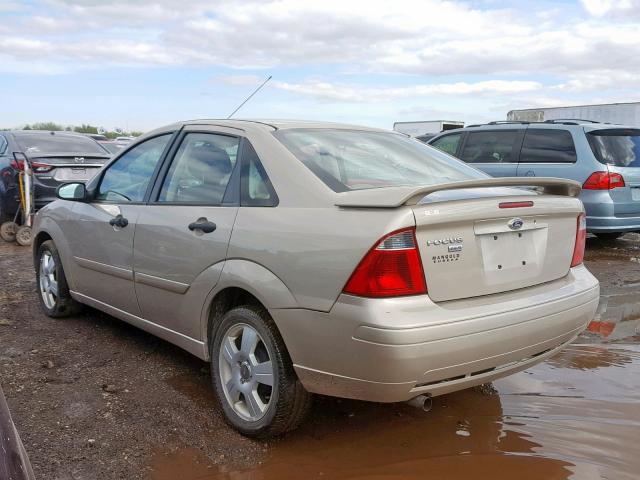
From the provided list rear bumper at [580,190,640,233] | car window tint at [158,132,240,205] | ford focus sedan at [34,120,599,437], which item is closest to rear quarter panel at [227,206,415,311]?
ford focus sedan at [34,120,599,437]

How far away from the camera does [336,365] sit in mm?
2635

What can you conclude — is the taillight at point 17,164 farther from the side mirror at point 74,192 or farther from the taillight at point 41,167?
the side mirror at point 74,192

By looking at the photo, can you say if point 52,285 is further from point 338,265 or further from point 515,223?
point 515,223

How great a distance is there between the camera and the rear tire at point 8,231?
362 inches

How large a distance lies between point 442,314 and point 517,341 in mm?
451

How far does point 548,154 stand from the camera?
28.7 ft

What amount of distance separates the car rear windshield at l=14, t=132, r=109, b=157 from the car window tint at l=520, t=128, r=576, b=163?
6262 mm

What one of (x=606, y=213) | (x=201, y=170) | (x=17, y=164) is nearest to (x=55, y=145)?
(x=17, y=164)

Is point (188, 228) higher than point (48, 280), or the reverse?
point (188, 228)

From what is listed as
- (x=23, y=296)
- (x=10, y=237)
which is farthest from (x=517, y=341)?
(x=10, y=237)

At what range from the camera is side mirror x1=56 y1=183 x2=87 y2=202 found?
4.49m

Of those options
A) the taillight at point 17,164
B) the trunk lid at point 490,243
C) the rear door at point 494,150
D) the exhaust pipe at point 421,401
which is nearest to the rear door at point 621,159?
the rear door at point 494,150

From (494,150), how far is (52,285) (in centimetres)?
685

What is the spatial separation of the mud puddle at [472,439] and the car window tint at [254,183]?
3.95ft
